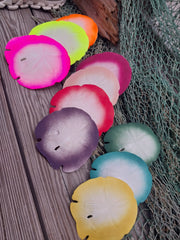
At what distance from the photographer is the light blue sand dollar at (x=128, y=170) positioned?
94 centimetres

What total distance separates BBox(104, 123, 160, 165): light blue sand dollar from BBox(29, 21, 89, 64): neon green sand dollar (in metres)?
0.47

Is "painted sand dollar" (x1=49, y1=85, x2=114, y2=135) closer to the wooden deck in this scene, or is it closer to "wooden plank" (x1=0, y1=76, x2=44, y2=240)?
the wooden deck

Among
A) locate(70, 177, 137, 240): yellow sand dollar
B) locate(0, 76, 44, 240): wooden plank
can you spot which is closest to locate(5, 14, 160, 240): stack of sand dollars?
locate(70, 177, 137, 240): yellow sand dollar

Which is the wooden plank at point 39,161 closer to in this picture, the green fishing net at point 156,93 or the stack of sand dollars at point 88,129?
the stack of sand dollars at point 88,129

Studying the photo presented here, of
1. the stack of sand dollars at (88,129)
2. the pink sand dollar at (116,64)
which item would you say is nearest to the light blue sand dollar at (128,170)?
the stack of sand dollars at (88,129)

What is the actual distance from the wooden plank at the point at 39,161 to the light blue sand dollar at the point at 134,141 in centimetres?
27

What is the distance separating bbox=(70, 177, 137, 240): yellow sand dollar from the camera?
0.83m

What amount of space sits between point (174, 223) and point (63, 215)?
429 mm

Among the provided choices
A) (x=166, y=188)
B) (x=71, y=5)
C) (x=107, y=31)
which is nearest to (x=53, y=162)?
(x=166, y=188)

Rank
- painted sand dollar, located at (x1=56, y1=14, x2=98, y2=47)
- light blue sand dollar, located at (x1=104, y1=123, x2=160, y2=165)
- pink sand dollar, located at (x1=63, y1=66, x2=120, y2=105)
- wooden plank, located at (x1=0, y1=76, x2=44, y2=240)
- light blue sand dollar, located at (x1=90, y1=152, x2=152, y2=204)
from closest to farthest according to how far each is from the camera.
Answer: wooden plank, located at (x1=0, y1=76, x2=44, y2=240) → light blue sand dollar, located at (x1=90, y1=152, x2=152, y2=204) → light blue sand dollar, located at (x1=104, y1=123, x2=160, y2=165) → pink sand dollar, located at (x1=63, y1=66, x2=120, y2=105) → painted sand dollar, located at (x1=56, y1=14, x2=98, y2=47)

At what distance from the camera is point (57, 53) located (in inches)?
49.2

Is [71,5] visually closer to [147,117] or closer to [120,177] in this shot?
[147,117]

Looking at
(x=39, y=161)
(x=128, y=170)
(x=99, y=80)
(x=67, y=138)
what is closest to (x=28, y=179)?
(x=39, y=161)

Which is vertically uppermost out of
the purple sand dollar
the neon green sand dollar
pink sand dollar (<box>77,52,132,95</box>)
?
the neon green sand dollar
